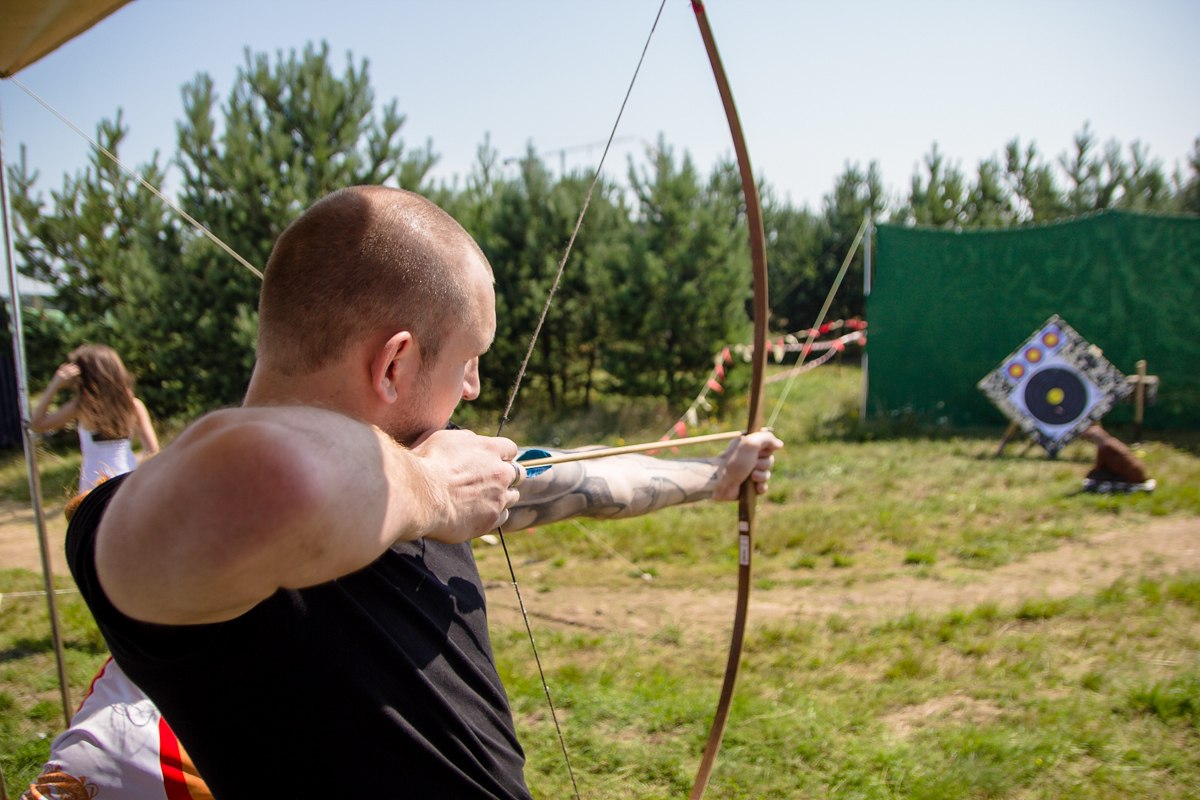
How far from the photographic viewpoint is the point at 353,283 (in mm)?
789

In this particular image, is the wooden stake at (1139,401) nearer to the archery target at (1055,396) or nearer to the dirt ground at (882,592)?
the archery target at (1055,396)

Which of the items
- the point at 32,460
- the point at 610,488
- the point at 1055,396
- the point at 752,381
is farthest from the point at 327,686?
the point at 1055,396

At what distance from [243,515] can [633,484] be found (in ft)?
3.85

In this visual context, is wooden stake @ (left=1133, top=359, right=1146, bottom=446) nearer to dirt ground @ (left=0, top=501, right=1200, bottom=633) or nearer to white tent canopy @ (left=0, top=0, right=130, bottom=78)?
dirt ground @ (left=0, top=501, right=1200, bottom=633)

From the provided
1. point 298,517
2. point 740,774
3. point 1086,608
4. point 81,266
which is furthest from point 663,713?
point 81,266

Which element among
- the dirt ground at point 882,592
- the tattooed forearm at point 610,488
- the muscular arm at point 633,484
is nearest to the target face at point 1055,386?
the dirt ground at point 882,592

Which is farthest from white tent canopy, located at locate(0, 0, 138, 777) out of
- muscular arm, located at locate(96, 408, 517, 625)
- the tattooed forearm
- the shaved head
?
muscular arm, located at locate(96, 408, 517, 625)

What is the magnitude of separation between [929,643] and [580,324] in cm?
579

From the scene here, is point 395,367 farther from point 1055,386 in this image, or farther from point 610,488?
point 1055,386

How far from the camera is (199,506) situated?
1.80 ft

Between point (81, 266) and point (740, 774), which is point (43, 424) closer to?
point (740, 774)

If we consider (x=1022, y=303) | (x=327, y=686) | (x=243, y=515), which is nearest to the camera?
(x=243, y=515)

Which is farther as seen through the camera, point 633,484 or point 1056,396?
point 1056,396

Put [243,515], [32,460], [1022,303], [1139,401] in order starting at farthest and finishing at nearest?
1. [1022,303]
2. [1139,401]
3. [32,460]
4. [243,515]
